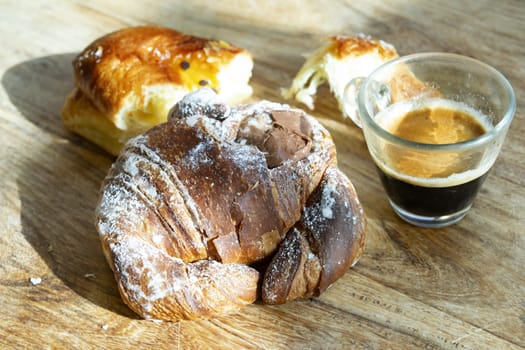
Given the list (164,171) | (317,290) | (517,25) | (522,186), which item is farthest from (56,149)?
(517,25)

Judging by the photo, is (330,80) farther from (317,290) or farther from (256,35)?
(317,290)

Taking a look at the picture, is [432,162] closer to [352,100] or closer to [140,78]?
[352,100]

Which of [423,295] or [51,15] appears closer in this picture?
[423,295]

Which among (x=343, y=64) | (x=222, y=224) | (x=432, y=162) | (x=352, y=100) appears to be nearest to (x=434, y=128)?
(x=432, y=162)

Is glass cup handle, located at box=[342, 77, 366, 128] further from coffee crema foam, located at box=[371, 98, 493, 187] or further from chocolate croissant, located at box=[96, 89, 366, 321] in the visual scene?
chocolate croissant, located at box=[96, 89, 366, 321]

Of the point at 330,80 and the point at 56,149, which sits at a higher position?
the point at 330,80
